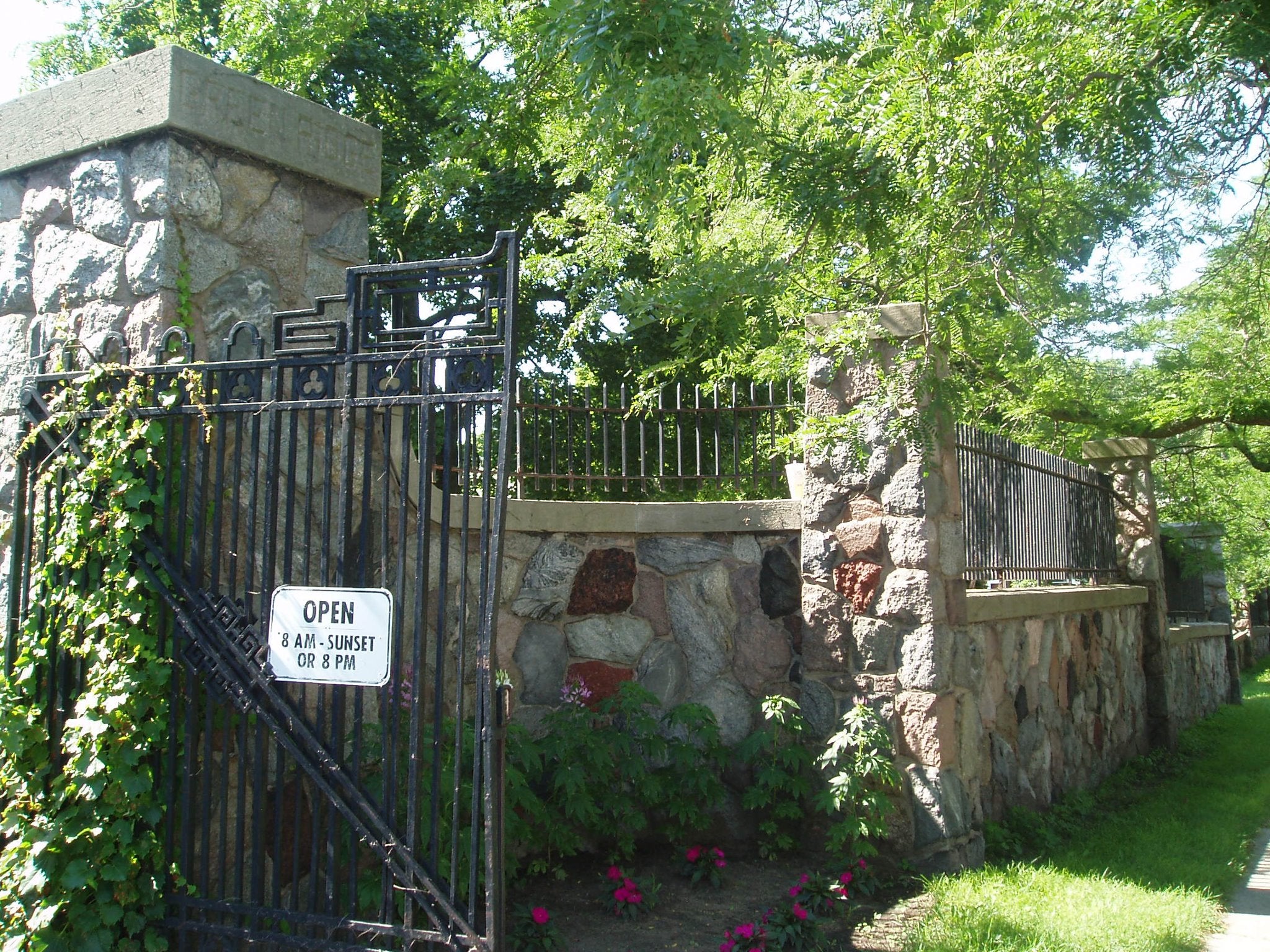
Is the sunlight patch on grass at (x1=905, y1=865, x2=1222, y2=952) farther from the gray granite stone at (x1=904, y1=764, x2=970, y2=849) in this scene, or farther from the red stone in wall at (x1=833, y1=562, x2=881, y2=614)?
the red stone in wall at (x1=833, y1=562, x2=881, y2=614)

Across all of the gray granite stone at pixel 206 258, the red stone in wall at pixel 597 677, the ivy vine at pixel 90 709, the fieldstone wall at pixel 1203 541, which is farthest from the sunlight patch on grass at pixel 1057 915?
the fieldstone wall at pixel 1203 541

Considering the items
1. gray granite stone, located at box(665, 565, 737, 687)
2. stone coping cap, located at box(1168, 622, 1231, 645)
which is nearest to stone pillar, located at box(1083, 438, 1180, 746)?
stone coping cap, located at box(1168, 622, 1231, 645)

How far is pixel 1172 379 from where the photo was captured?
30.9 ft

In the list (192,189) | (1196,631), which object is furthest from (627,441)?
(1196,631)

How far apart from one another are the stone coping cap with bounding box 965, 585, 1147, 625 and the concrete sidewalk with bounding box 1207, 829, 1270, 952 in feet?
5.66

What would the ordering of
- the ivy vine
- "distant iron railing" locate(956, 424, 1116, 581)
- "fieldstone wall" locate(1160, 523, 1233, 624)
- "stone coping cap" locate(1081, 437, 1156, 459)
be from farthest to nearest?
1. "fieldstone wall" locate(1160, 523, 1233, 624)
2. "stone coping cap" locate(1081, 437, 1156, 459)
3. "distant iron railing" locate(956, 424, 1116, 581)
4. the ivy vine

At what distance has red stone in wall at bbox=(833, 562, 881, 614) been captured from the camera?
542cm

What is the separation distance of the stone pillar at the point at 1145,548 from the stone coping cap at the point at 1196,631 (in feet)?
1.55

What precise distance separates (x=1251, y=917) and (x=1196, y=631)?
7.36m

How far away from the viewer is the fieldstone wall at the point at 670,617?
5.42 m

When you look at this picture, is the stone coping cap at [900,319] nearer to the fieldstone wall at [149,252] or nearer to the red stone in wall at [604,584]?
the red stone in wall at [604,584]

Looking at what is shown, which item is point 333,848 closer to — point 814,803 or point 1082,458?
point 814,803

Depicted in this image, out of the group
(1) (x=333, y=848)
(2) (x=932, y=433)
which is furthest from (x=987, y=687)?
(1) (x=333, y=848)

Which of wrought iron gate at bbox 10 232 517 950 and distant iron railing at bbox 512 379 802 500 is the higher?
distant iron railing at bbox 512 379 802 500
